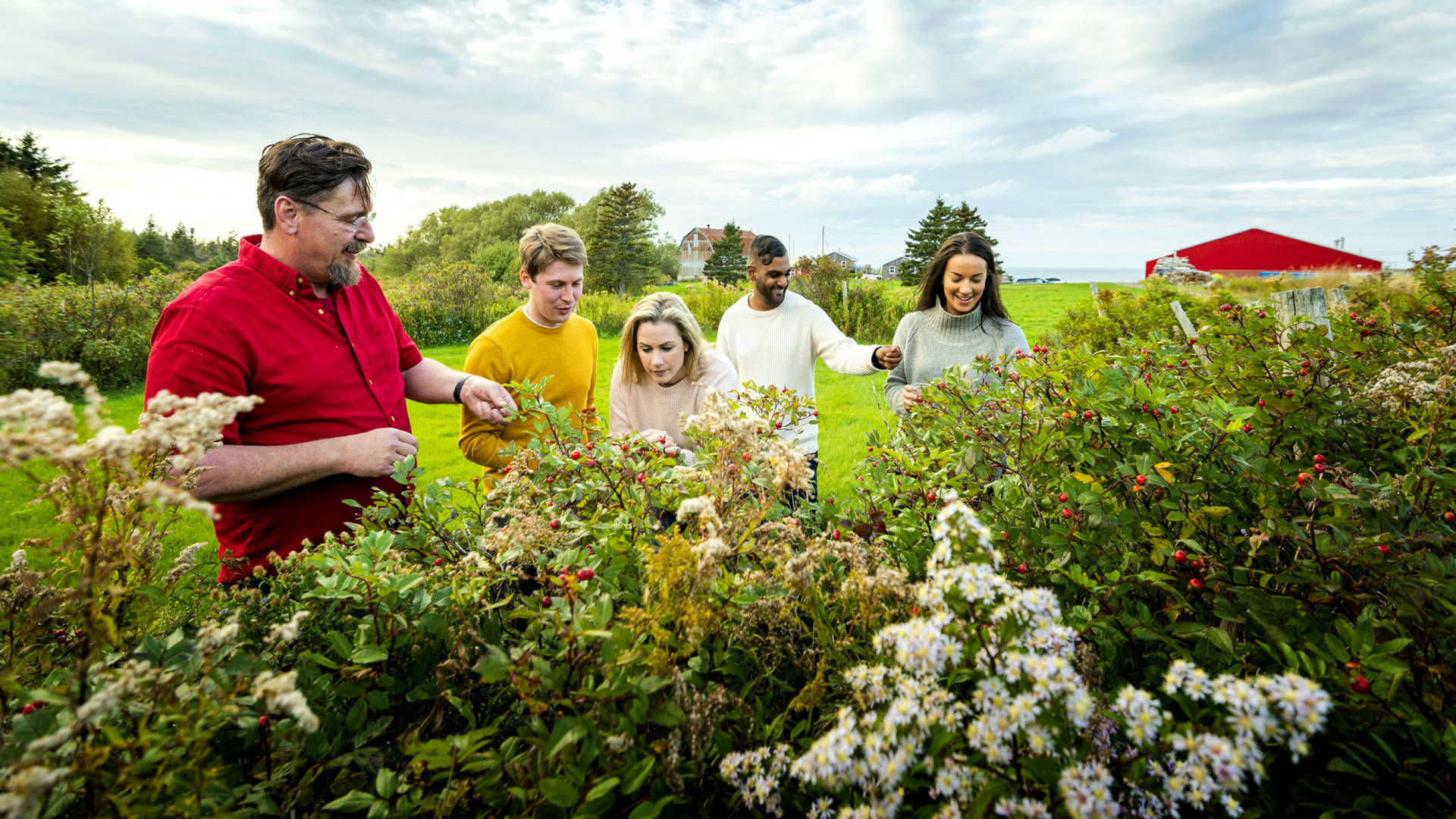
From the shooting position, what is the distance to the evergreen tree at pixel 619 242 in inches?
2132

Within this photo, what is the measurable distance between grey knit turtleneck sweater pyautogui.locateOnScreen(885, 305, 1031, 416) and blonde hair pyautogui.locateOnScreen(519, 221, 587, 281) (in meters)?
2.29

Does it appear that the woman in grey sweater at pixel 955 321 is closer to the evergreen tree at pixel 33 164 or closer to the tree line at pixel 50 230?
the tree line at pixel 50 230

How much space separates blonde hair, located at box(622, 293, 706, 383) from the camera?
424cm

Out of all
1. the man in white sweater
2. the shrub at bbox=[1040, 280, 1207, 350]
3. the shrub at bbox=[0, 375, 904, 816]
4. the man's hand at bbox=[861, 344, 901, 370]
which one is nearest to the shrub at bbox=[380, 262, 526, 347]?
the shrub at bbox=[1040, 280, 1207, 350]

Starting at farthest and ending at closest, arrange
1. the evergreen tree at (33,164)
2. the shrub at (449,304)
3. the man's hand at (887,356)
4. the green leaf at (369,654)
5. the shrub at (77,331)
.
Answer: the evergreen tree at (33,164), the shrub at (449,304), the shrub at (77,331), the man's hand at (887,356), the green leaf at (369,654)

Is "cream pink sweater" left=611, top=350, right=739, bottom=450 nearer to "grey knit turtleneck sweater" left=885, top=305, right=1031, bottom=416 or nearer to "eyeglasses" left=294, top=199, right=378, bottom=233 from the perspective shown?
"grey knit turtleneck sweater" left=885, top=305, right=1031, bottom=416

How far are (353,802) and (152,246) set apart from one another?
80.1 meters

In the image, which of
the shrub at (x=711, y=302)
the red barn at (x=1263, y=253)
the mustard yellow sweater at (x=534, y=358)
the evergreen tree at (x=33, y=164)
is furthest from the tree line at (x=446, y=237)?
the red barn at (x=1263, y=253)

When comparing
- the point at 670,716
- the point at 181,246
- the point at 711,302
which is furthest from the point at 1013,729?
the point at 181,246

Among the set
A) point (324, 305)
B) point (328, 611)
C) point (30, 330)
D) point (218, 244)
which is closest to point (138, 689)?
point (328, 611)

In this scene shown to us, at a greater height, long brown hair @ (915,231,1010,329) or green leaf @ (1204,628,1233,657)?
long brown hair @ (915,231,1010,329)

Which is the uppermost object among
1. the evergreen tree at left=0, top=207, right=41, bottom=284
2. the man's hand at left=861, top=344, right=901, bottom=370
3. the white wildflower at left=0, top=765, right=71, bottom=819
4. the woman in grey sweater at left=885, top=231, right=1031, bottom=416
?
the evergreen tree at left=0, top=207, right=41, bottom=284

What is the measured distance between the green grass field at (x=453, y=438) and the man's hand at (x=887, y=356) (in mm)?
252

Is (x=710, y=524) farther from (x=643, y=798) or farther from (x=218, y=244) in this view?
(x=218, y=244)
